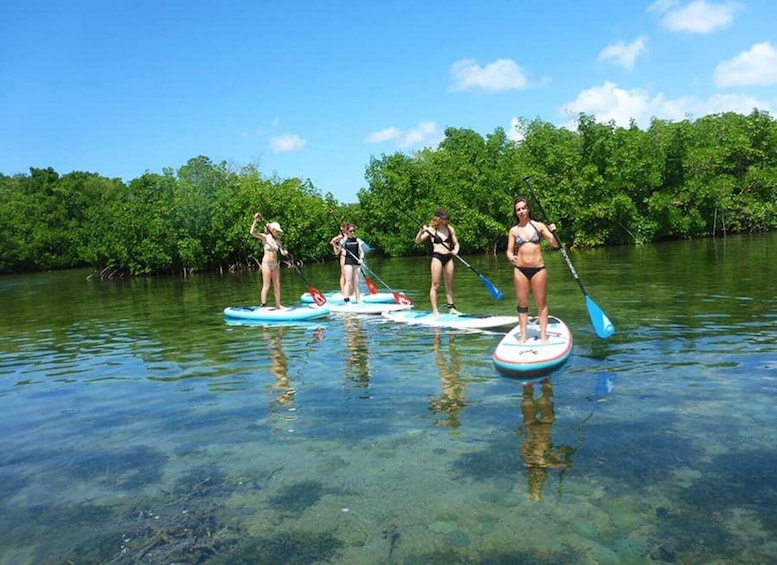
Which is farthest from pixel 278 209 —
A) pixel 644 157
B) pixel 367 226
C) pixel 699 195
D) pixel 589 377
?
pixel 589 377

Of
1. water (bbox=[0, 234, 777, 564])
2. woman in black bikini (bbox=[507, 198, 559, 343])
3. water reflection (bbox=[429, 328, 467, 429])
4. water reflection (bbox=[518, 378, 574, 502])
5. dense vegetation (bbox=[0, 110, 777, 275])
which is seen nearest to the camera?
water (bbox=[0, 234, 777, 564])

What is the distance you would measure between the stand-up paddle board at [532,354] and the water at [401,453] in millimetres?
240

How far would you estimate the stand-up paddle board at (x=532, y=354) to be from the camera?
7891 mm

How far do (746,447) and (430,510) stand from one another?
9.42ft

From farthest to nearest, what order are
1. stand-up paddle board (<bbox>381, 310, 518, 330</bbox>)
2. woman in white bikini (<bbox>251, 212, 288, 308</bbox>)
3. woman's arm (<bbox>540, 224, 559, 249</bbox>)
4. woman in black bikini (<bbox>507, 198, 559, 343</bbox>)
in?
woman in white bikini (<bbox>251, 212, 288, 308</bbox>)
stand-up paddle board (<bbox>381, 310, 518, 330</bbox>)
woman in black bikini (<bbox>507, 198, 559, 343</bbox>)
woman's arm (<bbox>540, 224, 559, 249</bbox>)

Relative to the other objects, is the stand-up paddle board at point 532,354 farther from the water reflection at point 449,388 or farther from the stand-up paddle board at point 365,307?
the stand-up paddle board at point 365,307

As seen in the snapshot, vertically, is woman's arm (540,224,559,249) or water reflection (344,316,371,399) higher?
woman's arm (540,224,559,249)

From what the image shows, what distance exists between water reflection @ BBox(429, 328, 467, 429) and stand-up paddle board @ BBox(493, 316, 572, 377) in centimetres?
66

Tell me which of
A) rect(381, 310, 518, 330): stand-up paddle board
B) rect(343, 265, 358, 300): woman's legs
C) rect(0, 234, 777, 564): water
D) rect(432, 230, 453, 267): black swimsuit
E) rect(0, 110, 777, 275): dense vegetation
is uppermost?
rect(0, 110, 777, 275): dense vegetation

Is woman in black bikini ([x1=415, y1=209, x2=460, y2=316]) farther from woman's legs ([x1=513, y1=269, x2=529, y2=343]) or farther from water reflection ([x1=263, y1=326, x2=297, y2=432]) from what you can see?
water reflection ([x1=263, y1=326, x2=297, y2=432])

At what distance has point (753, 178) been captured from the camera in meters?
54.6

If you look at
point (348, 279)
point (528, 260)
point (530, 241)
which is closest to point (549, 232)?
point (530, 241)

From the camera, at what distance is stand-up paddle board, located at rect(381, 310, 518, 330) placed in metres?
12.0

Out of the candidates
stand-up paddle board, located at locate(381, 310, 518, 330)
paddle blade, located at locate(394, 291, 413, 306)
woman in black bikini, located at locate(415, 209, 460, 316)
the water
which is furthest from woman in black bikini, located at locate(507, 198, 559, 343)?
paddle blade, located at locate(394, 291, 413, 306)
